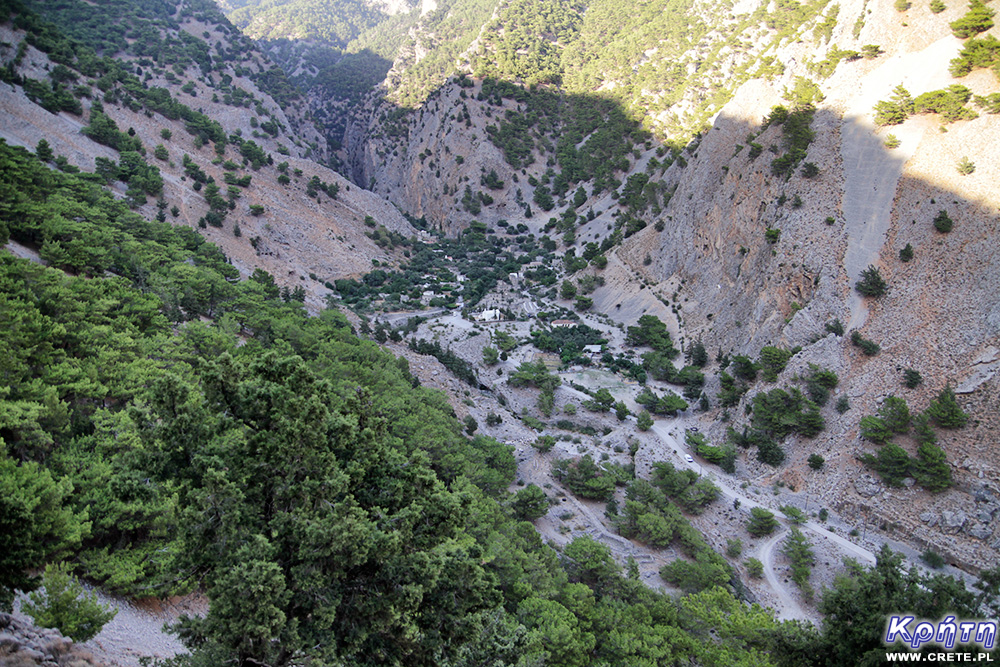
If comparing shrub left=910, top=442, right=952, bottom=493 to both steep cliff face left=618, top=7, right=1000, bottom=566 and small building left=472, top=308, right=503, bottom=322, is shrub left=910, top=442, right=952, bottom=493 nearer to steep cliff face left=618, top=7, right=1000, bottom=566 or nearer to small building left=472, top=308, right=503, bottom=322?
steep cliff face left=618, top=7, right=1000, bottom=566

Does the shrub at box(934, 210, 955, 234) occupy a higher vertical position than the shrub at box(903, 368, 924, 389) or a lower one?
higher

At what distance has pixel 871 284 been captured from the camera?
34.0 meters

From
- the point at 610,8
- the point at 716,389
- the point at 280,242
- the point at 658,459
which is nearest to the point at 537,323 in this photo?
the point at 716,389

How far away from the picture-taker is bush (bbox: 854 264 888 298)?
33906mm

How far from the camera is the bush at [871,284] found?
33906 millimetres

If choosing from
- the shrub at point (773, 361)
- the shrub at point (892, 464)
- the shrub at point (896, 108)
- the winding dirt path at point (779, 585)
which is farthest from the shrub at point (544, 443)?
the shrub at point (896, 108)

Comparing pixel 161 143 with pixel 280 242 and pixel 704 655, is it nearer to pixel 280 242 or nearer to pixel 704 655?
pixel 280 242

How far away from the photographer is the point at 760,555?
28.0 m

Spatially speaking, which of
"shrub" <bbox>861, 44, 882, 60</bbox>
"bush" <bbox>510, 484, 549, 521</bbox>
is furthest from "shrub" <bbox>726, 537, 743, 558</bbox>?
"shrub" <bbox>861, 44, 882, 60</bbox>

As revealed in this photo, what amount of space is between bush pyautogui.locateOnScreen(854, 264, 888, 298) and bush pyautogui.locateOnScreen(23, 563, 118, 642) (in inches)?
1668

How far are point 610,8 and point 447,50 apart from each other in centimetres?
3982

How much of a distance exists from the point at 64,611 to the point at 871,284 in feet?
141

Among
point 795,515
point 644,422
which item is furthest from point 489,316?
point 795,515

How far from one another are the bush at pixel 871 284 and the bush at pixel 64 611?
4237 centimetres
